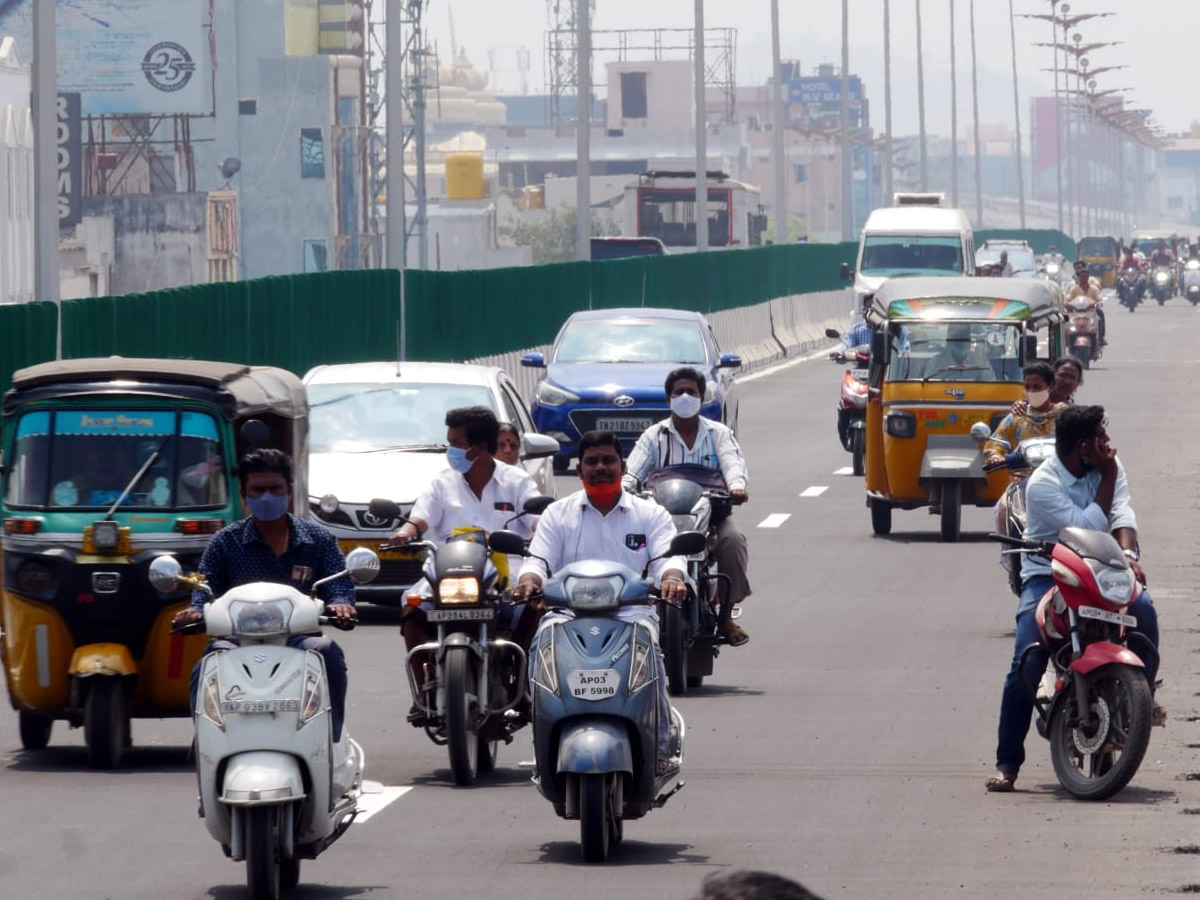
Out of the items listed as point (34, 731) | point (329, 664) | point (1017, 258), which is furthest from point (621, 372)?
point (1017, 258)

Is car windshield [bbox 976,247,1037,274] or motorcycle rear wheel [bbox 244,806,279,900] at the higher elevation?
car windshield [bbox 976,247,1037,274]

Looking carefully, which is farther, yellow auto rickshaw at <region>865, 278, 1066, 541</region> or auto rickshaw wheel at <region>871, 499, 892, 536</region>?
auto rickshaw wheel at <region>871, 499, 892, 536</region>

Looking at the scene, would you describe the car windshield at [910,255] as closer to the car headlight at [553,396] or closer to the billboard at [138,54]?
the car headlight at [553,396]

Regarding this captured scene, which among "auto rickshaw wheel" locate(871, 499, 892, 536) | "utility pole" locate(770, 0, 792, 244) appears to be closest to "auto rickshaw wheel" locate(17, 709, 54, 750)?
"auto rickshaw wheel" locate(871, 499, 892, 536)

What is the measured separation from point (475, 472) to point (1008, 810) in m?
2.93

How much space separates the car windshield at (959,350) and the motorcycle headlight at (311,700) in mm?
14647

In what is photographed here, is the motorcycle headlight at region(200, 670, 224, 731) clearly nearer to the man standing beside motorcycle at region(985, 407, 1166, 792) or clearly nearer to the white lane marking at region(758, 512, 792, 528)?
the man standing beside motorcycle at region(985, 407, 1166, 792)

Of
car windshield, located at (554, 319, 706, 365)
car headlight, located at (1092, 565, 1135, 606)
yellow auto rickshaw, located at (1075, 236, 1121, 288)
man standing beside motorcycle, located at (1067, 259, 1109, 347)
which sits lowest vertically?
car headlight, located at (1092, 565, 1135, 606)

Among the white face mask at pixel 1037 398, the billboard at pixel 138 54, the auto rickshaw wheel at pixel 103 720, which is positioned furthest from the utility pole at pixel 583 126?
the billboard at pixel 138 54

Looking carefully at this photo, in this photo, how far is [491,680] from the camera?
1127cm

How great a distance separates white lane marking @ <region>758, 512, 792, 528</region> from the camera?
938 inches

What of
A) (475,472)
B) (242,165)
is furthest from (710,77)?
(475,472)

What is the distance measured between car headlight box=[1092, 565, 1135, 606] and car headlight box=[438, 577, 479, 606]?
243 centimetres

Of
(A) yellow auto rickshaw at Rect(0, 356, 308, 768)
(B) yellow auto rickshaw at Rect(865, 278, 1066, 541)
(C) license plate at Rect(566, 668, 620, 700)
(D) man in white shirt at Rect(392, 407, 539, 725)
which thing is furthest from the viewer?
(B) yellow auto rickshaw at Rect(865, 278, 1066, 541)
